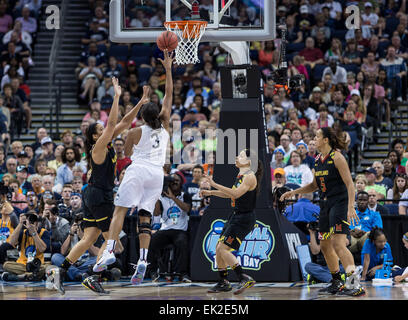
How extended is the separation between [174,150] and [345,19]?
706 centimetres

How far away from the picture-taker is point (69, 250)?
519 inches

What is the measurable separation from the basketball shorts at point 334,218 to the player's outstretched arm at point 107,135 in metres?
3.03

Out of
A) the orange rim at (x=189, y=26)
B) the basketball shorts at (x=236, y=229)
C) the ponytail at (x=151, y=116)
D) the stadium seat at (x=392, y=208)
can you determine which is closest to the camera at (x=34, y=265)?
the basketball shorts at (x=236, y=229)

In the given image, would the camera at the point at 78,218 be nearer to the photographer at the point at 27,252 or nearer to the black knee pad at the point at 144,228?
the photographer at the point at 27,252

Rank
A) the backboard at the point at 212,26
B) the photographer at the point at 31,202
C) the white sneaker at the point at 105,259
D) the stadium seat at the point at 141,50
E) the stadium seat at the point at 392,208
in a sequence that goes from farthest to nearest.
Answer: the stadium seat at the point at 141,50 < the photographer at the point at 31,202 < the stadium seat at the point at 392,208 < the backboard at the point at 212,26 < the white sneaker at the point at 105,259

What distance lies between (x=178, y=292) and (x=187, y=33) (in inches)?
148

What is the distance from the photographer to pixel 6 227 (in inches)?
543

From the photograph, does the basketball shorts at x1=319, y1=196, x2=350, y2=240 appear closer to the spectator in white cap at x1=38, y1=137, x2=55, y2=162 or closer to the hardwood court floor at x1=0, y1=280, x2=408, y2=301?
the hardwood court floor at x1=0, y1=280, x2=408, y2=301

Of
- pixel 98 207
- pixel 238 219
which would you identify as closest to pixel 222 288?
pixel 238 219

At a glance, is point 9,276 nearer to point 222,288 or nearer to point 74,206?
point 74,206

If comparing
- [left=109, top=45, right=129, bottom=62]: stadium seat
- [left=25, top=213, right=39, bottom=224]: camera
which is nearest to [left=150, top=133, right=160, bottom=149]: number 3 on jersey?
[left=25, top=213, right=39, bottom=224]: camera

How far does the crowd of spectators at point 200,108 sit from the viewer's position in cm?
1352
